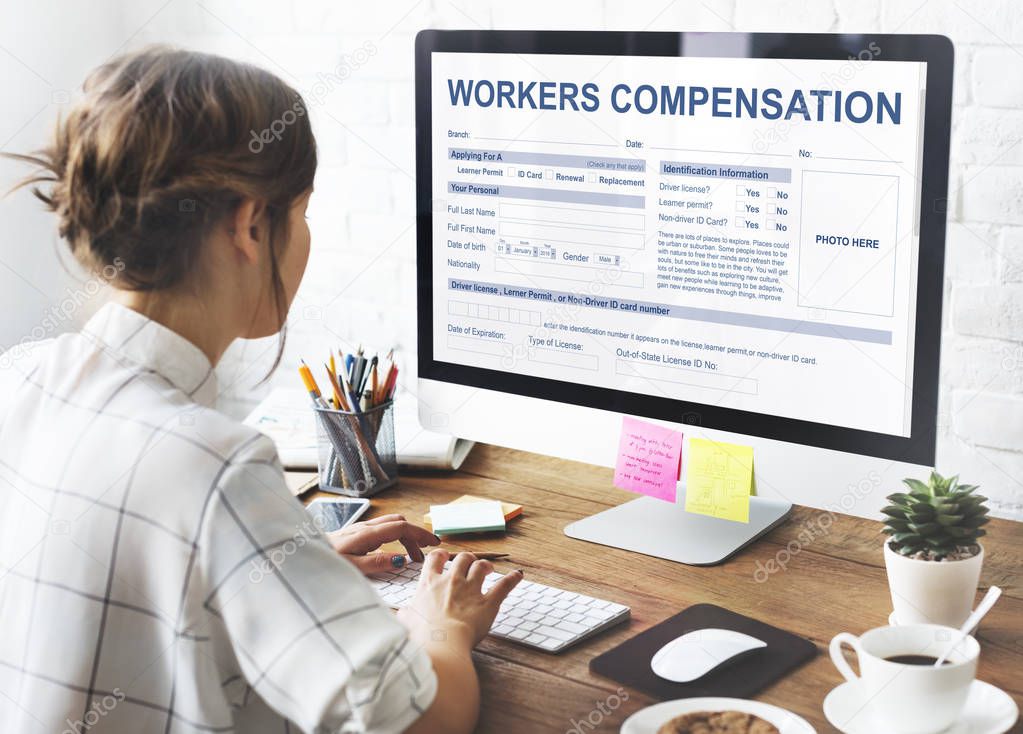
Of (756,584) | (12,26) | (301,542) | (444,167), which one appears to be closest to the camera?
(301,542)

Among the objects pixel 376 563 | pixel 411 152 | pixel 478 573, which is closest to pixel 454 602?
pixel 478 573

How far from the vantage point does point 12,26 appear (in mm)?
1826

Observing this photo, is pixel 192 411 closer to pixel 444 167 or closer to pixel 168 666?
pixel 168 666

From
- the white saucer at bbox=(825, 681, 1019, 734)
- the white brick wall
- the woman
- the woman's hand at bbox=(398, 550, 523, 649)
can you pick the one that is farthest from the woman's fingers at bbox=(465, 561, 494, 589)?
the white brick wall

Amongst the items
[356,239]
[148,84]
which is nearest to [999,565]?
[148,84]

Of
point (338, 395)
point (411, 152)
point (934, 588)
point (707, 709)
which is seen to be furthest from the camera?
point (411, 152)

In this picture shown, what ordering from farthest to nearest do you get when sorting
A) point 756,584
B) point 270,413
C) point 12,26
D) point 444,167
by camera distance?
point 12,26 → point 270,413 → point 444,167 → point 756,584

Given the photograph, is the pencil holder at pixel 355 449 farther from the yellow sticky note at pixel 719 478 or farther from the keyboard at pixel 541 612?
the yellow sticky note at pixel 719 478

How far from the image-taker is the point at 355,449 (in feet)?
4.49

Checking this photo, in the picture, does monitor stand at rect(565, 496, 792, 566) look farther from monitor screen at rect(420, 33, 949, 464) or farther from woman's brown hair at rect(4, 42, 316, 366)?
woman's brown hair at rect(4, 42, 316, 366)

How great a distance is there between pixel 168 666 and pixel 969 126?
3.45 ft

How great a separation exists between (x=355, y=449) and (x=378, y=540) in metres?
0.22

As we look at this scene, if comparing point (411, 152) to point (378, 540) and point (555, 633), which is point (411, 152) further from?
point (555, 633)

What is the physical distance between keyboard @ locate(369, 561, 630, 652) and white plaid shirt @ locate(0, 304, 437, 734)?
0.23 metres
